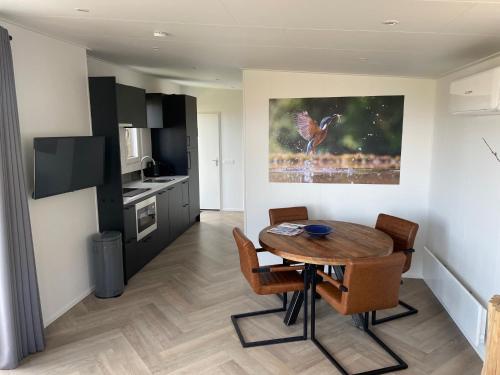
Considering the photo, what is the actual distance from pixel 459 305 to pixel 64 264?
144 inches

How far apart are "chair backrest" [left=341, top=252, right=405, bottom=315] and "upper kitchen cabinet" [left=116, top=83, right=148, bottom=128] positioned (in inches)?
117

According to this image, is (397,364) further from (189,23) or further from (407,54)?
(189,23)

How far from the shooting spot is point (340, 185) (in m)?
4.56

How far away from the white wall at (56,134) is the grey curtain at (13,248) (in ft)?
1.20

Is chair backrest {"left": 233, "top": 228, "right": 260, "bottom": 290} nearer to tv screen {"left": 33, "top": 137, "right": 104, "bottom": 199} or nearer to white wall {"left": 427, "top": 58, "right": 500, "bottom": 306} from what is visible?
tv screen {"left": 33, "top": 137, "right": 104, "bottom": 199}

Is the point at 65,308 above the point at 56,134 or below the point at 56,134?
below

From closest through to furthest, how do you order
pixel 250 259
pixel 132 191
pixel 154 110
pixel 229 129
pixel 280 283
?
pixel 250 259, pixel 280 283, pixel 132 191, pixel 154 110, pixel 229 129

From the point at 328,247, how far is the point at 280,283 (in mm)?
507

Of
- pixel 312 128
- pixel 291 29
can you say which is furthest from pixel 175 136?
pixel 291 29

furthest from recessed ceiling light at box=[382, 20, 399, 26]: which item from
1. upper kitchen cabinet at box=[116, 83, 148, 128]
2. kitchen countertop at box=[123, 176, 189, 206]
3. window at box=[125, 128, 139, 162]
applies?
window at box=[125, 128, 139, 162]

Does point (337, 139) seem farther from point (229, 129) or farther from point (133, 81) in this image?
point (229, 129)

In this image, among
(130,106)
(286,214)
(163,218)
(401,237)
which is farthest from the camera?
(163,218)

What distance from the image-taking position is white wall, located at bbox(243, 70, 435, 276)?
4305mm

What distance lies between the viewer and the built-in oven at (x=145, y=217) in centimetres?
459
